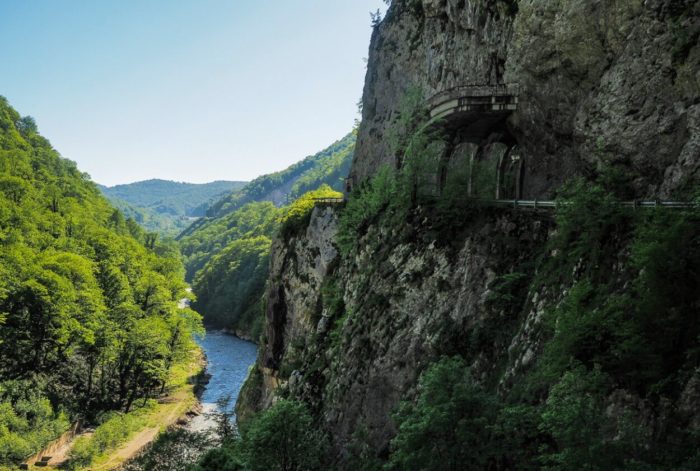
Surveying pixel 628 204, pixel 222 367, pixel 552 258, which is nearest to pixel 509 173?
pixel 552 258

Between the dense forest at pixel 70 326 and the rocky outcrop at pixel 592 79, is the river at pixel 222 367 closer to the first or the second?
the dense forest at pixel 70 326

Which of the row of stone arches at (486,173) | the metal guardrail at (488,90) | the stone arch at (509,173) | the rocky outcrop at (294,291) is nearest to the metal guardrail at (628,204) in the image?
the row of stone arches at (486,173)

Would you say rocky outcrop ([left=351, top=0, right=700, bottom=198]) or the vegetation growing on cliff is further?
the vegetation growing on cliff

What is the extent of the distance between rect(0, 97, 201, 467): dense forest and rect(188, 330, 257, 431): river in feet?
19.3

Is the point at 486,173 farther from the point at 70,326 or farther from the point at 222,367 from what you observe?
the point at 222,367

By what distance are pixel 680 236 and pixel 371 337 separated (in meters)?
15.1

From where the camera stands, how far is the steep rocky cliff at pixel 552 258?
34.0ft

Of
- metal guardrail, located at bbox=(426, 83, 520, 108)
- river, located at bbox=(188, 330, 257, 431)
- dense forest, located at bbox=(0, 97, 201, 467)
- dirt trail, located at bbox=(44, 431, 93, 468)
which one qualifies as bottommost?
river, located at bbox=(188, 330, 257, 431)

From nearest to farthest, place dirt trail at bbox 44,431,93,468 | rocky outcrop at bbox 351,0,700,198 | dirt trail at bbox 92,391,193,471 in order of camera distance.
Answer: rocky outcrop at bbox 351,0,700,198 < dirt trail at bbox 44,431,93,468 < dirt trail at bbox 92,391,193,471

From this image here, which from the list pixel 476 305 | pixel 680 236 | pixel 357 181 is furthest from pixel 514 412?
pixel 357 181

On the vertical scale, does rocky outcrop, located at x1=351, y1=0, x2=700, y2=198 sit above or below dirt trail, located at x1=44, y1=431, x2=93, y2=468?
above

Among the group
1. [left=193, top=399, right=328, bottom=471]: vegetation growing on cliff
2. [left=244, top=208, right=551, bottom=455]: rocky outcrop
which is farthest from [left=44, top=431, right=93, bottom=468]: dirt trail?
[left=193, top=399, right=328, bottom=471]: vegetation growing on cliff

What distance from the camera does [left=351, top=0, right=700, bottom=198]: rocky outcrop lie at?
1655 centimetres

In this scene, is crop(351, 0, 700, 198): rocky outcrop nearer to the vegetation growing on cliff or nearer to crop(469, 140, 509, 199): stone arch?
crop(469, 140, 509, 199): stone arch
